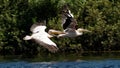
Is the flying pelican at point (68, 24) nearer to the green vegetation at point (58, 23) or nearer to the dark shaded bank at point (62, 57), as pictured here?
the dark shaded bank at point (62, 57)

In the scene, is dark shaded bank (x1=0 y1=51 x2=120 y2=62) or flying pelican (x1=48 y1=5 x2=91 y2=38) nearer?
flying pelican (x1=48 y1=5 x2=91 y2=38)

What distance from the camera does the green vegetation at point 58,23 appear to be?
44594mm

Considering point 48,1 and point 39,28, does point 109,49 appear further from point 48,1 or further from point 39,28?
point 39,28

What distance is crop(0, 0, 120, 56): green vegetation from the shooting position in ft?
146

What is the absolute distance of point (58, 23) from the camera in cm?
4369

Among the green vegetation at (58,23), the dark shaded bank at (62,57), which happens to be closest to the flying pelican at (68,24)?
the dark shaded bank at (62,57)

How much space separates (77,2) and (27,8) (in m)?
4.58

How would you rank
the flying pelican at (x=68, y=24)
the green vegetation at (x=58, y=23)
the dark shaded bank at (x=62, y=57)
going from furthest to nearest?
1. the green vegetation at (x=58, y=23)
2. the dark shaded bank at (x=62, y=57)
3. the flying pelican at (x=68, y=24)

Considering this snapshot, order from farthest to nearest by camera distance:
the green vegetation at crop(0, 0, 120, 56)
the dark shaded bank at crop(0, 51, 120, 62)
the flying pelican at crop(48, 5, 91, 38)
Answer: the green vegetation at crop(0, 0, 120, 56) < the dark shaded bank at crop(0, 51, 120, 62) < the flying pelican at crop(48, 5, 91, 38)

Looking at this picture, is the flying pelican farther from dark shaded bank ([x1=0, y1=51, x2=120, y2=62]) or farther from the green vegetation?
the green vegetation

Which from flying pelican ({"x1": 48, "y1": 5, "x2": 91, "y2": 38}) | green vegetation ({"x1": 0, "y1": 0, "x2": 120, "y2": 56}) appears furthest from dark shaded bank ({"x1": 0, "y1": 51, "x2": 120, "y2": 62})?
flying pelican ({"x1": 48, "y1": 5, "x2": 91, "y2": 38})

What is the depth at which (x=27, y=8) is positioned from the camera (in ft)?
152

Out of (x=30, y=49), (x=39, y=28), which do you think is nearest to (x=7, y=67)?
(x=39, y=28)

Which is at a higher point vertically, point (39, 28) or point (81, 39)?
point (81, 39)
